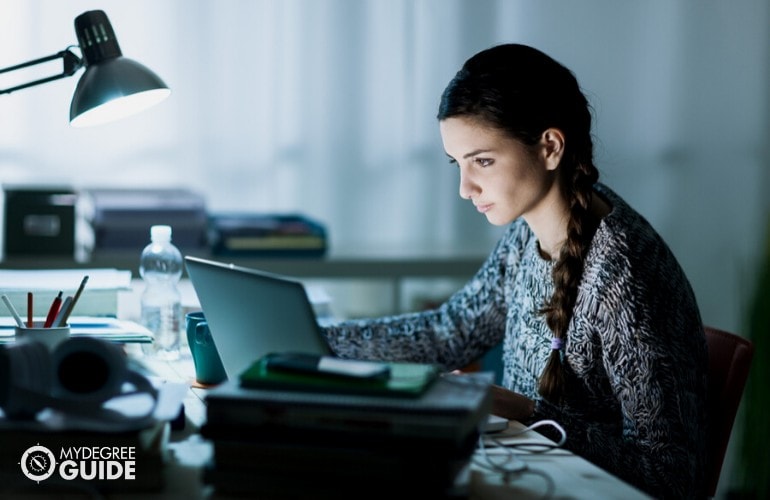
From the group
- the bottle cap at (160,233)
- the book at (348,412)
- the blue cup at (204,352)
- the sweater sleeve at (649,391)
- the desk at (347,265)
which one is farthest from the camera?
the desk at (347,265)

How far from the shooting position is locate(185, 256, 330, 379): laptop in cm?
125

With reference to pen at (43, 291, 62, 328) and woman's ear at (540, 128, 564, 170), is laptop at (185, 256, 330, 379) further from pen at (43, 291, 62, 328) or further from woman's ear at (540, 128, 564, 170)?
woman's ear at (540, 128, 564, 170)

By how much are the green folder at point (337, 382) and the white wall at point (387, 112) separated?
1837 millimetres

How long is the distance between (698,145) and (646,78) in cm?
26

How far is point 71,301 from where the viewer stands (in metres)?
1.53

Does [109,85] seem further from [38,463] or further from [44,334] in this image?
[38,463]

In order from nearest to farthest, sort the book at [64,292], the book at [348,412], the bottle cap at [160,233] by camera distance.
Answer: the book at [348,412] → the book at [64,292] → the bottle cap at [160,233]

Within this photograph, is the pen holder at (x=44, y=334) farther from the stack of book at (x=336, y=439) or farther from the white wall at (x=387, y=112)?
the white wall at (x=387, y=112)

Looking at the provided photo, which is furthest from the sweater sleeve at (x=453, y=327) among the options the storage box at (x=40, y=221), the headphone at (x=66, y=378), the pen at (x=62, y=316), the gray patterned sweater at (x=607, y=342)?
the storage box at (x=40, y=221)

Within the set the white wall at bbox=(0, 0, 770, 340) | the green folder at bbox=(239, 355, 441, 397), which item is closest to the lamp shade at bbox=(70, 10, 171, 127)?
the green folder at bbox=(239, 355, 441, 397)

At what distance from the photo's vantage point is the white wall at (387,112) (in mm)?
2801

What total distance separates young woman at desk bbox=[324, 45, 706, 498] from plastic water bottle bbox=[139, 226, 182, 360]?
308 mm

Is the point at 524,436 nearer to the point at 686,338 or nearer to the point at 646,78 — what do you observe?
the point at 686,338

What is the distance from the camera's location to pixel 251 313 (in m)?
1.34
